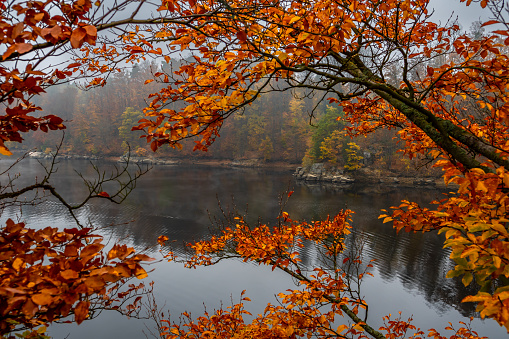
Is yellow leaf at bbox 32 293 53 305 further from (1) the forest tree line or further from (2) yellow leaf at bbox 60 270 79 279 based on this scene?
(1) the forest tree line

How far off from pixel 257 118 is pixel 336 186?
2544 centimetres

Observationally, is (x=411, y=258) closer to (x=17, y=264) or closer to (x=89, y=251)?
(x=89, y=251)

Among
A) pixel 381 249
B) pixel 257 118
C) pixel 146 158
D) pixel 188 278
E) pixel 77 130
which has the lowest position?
pixel 188 278

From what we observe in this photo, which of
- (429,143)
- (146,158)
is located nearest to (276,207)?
(429,143)

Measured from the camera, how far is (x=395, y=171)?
33656 mm

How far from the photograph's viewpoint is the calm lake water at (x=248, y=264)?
392 inches

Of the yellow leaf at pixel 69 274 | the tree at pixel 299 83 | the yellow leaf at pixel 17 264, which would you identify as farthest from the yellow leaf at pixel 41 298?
the tree at pixel 299 83

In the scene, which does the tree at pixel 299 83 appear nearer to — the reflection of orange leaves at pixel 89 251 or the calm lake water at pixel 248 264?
the reflection of orange leaves at pixel 89 251

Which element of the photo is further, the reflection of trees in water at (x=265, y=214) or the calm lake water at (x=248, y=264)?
the reflection of trees in water at (x=265, y=214)

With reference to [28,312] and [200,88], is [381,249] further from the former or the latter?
[28,312]

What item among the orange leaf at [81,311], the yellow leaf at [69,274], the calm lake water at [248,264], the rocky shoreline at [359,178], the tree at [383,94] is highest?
the tree at [383,94]

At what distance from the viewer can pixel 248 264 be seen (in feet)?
45.5

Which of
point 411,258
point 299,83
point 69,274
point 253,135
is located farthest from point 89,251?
point 253,135

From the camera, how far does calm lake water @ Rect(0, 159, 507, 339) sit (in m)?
9.95
